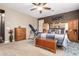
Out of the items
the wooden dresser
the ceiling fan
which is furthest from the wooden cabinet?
the wooden dresser

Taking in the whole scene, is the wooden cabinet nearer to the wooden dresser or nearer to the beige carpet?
the beige carpet

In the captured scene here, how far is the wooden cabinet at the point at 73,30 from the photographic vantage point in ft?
6.64

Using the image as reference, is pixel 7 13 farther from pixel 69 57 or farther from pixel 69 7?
pixel 69 57

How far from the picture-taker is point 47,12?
2094 mm

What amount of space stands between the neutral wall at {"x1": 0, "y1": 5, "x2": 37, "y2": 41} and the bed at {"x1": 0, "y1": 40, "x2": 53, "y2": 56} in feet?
0.53

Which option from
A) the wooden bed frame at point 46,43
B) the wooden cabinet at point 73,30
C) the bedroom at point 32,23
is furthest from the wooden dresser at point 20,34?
the wooden cabinet at point 73,30

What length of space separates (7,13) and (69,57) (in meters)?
1.43

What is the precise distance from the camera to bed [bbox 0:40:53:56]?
2.07m

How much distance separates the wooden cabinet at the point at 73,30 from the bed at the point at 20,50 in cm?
51

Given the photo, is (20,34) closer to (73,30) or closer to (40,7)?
(40,7)

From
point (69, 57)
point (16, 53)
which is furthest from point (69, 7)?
point (16, 53)

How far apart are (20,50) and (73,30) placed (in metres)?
1.07

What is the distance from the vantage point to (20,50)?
2105mm

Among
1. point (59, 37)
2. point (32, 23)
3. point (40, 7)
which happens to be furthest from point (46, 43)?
point (40, 7)
